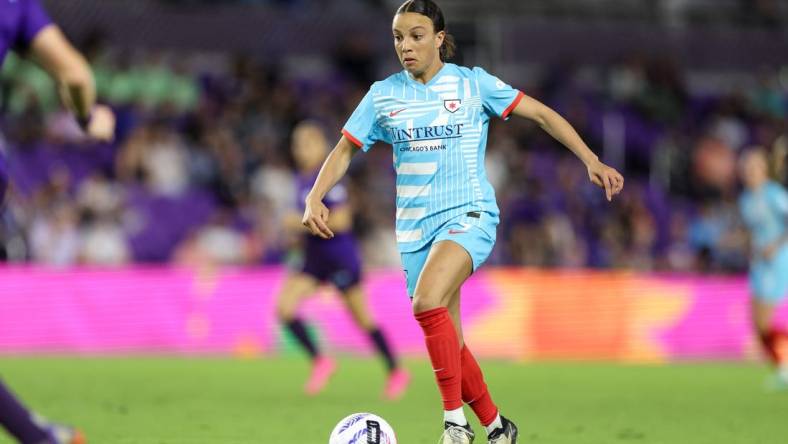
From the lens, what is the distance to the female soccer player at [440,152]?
Result: 6.90 m

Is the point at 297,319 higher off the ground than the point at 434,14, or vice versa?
the point at 434,14

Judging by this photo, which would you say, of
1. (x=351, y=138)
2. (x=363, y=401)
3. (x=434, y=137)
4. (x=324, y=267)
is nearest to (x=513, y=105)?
(x=434, y=137)

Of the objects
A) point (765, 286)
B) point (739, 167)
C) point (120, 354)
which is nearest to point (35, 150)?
point (120, 354)

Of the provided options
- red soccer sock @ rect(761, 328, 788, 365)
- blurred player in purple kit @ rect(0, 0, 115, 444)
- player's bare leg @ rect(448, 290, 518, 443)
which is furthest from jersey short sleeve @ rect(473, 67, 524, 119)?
red soccer sock @ rect(761, 328, 788, 365)

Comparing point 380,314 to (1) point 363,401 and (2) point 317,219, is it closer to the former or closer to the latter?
(1) point 363,401

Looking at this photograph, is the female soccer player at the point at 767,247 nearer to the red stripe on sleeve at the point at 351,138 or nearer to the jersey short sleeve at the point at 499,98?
the jersey short sleeve at the point at 499,98

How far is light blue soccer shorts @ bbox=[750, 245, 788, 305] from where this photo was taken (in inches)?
499

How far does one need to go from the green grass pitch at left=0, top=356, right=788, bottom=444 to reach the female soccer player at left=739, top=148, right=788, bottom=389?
658mm

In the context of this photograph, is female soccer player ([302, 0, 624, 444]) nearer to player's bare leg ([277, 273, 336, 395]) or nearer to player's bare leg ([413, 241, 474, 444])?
player's bare leg ([413, 241, 474, 444])

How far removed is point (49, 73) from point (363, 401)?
20.8 feet

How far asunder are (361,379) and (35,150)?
22.8 ft

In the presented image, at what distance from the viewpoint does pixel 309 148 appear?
1171 centimetres

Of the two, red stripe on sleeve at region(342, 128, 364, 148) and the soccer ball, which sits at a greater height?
red stripe on sleeve at region(342, 128, 364, 148)

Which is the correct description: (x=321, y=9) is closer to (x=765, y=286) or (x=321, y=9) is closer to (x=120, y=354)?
(x=120, y=354)
